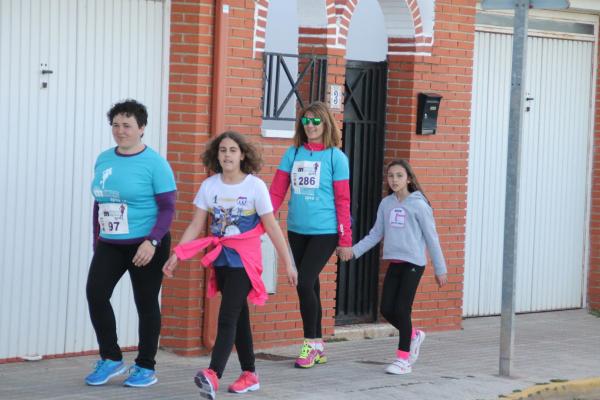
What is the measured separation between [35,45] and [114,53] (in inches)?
27.3

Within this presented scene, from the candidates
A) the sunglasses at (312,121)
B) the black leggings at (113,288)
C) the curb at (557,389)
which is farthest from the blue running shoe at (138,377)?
the curb at (557,389)

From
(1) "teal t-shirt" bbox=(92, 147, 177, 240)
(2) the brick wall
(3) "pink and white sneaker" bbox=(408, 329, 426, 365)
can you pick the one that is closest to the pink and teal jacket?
(1) "teal t-shirt" bbox=(92, 147, 177, 240)

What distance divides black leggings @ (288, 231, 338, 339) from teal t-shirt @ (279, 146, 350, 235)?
0.07 m

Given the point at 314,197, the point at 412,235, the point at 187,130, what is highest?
the point at 187,130

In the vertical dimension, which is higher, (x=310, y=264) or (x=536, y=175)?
(x=536, y=175)

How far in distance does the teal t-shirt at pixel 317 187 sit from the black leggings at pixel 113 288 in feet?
4.54

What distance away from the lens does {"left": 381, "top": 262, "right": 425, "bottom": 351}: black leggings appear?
9.95m

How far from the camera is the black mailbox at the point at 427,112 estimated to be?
11.9m

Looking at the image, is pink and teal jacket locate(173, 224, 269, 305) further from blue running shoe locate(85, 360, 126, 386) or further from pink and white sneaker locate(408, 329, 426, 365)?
pink and white sneaker locate(408, 329, 426, 365)

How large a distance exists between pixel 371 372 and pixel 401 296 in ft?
1.98

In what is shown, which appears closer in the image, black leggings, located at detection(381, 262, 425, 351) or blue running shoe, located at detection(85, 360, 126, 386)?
blue running shoe, located at detection(85, 360, 126, 386)

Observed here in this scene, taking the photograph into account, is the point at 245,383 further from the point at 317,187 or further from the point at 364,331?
the point at 364,331

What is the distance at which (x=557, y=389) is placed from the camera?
31.9 feet

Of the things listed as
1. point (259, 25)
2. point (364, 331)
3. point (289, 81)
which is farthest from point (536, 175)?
point (259, 25)
